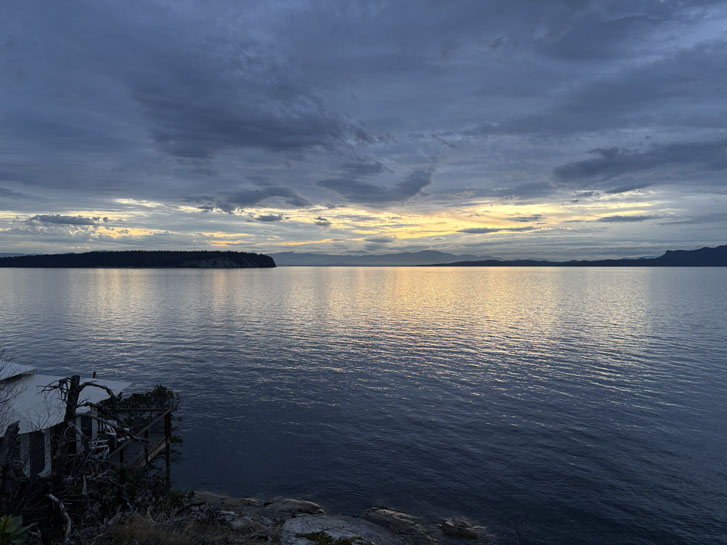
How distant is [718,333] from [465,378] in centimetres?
5044

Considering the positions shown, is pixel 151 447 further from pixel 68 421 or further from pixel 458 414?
pixel 458 414

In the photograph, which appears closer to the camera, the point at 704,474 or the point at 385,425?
the point at 704,474

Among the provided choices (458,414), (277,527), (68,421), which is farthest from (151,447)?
(458,414)

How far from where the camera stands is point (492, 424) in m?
32.4

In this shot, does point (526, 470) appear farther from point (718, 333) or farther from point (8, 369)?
point (718, 333)

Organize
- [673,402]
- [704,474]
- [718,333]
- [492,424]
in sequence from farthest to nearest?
[718,333]
[673,402]
[492,424]
[704,474]

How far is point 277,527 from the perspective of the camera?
62.4 ft

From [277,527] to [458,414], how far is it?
64.0ft

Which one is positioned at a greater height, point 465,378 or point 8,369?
point 8,369

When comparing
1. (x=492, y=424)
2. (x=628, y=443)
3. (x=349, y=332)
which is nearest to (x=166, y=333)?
(x=349, y=332)

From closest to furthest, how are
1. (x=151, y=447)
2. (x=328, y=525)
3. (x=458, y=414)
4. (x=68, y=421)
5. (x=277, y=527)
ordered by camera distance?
1. (x=68, y=421)
2. (x=277, y=527)
3. (x=328, y=525)
4. (x=151, y=447)
5. (x=458, y=414)

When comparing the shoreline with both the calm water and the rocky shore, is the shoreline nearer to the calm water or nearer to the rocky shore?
the rocky shore

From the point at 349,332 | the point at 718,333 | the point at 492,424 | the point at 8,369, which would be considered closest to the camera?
the point at 8,369

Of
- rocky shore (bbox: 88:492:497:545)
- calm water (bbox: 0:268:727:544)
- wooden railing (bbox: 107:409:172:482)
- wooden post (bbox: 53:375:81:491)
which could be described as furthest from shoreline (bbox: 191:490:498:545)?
wooden post (bbox: 53:375:81:491)
